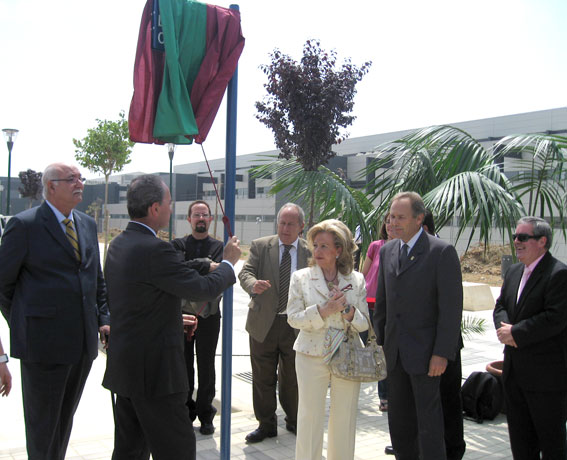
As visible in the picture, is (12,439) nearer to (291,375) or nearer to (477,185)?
(291,375)

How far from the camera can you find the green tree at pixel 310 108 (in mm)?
6309

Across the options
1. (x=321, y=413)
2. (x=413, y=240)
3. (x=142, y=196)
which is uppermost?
(x=142, y=196)

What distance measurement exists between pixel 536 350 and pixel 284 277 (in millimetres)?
2165

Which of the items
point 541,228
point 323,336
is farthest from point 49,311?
point 541,228

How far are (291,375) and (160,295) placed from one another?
8.00 ft

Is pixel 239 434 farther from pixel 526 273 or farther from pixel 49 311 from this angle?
pixel 526 273

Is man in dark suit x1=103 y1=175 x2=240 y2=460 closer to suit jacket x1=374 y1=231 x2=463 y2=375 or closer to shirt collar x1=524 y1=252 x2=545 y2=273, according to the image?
suit jacket x1=374 y1=231 x2=463 y2=375

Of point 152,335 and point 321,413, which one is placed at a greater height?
point 152,335

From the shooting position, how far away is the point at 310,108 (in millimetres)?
6359

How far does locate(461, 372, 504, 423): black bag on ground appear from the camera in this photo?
5.35 m

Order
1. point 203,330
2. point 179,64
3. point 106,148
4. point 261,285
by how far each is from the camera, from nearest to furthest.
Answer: point 179,64
point 261,285
point 203,330
point 106,148

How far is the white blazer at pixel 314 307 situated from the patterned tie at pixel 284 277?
0.94 meters

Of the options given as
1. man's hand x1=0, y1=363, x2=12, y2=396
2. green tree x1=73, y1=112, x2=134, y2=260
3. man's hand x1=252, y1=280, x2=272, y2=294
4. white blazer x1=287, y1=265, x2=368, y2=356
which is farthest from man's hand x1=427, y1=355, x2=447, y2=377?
green tree x1=73, y1=112, x2=134, y2=260

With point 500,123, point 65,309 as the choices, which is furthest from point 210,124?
point 500,123
